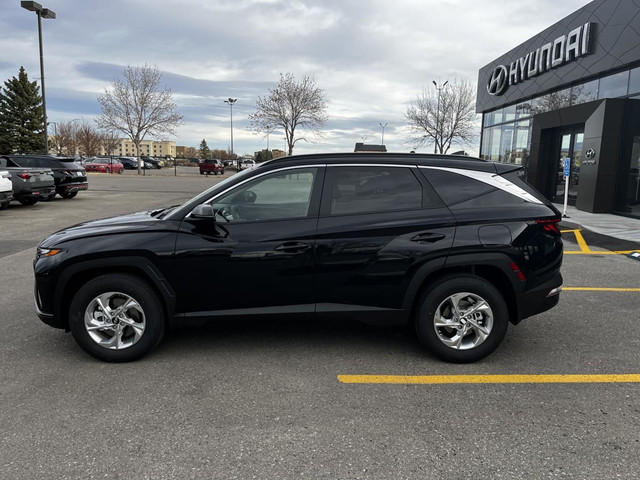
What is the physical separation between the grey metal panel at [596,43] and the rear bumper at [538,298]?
41.3ft

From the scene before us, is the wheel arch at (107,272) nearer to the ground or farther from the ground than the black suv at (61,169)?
nearer to the ground

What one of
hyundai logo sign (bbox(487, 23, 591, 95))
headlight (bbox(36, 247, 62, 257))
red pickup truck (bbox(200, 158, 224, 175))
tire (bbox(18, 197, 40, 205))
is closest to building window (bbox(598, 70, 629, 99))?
hyundai logo sign (bbox(487, 23, 591, 95))

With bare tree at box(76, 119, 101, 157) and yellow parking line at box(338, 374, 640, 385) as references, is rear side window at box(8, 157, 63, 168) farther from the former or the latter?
bare tree at box(76, 119, 101, 157)

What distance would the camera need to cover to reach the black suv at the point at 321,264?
363cm

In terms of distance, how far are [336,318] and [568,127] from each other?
1617cm

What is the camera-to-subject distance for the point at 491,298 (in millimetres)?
3646

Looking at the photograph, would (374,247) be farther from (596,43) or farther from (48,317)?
(596,43)

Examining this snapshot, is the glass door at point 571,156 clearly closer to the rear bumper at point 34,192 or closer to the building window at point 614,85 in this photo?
the building window at point 614,85

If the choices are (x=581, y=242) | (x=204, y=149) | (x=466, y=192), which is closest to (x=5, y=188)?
(x=466, y=192)

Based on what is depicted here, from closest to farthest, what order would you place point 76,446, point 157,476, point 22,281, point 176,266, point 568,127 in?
point 157,476, point 76,446, point 176,266, point 22,281, point 568,127

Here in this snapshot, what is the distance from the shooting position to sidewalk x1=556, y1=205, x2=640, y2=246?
34.0 feet

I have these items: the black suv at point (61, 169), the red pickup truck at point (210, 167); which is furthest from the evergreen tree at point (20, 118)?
the black suv at point (61, 169)

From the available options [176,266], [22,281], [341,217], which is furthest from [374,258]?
[22,281]

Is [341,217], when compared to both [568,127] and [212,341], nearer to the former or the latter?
[212,341]
